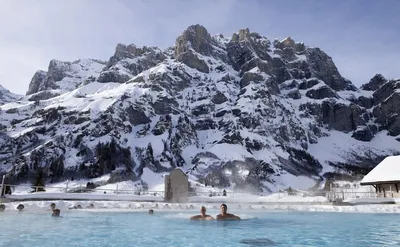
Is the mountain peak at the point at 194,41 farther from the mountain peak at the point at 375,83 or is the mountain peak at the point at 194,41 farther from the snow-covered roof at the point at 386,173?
the snow-covered roof at the point at 386,173

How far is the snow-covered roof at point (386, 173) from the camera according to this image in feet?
126

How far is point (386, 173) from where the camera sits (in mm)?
40344

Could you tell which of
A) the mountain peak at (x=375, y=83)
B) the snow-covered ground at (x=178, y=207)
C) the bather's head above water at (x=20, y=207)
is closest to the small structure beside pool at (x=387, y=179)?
the snow-covered ground at (x=178, y=207)

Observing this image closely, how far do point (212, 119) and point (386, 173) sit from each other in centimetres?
9151

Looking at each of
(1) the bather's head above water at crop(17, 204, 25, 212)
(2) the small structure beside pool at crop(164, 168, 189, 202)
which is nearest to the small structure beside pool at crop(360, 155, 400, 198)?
(2) the small structure beside pool at crop(164, 168, 189, 202)

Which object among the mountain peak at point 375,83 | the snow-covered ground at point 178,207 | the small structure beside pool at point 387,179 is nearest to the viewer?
the snow-covered ground at point 178,207

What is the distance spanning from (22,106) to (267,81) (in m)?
101

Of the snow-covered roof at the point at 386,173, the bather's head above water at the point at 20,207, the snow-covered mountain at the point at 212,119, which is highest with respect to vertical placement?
the snow-covered mountain at the point at 212,119

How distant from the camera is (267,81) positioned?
15112cm

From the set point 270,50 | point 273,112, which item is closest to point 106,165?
point 273,112

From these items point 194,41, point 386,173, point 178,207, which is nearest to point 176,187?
point 178,207

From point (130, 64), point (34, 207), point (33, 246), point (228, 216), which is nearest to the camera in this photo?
point (33, 246)

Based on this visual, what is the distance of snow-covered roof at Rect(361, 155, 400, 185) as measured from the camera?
38.4m

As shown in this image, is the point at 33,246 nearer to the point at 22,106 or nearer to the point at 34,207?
the point at 34,207
